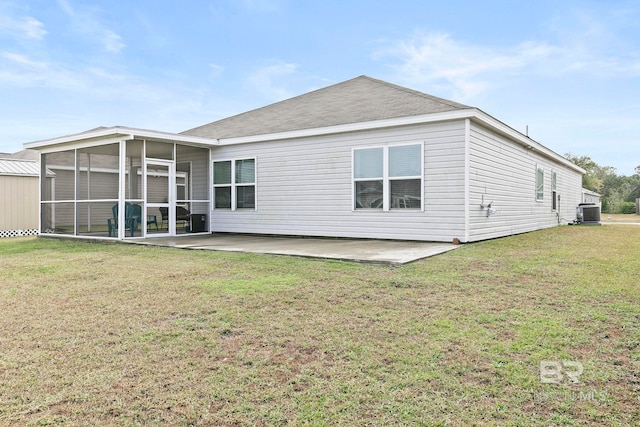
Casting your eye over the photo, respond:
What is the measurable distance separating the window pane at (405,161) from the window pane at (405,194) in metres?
0.19

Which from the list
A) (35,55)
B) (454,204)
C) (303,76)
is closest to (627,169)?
(303,76)

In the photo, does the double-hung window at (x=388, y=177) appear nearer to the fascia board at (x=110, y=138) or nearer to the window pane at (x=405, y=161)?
the window pane at (x=405, y=161)

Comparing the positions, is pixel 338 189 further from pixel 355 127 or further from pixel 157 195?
pixel 157 195

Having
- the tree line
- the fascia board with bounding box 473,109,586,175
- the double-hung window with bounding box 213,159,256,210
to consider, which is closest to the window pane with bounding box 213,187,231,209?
the double-hung window with bounding box 213,159,256,210

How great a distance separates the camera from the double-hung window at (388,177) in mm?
9086

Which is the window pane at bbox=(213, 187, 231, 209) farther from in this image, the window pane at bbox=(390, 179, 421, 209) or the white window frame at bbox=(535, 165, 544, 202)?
the white window frame at bbox=(535, 165, 544, 202)

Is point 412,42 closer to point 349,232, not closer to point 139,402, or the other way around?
point 349,232

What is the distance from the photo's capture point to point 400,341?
9.81 feet

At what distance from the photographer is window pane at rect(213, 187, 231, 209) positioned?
1220 cm

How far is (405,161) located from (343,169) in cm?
159

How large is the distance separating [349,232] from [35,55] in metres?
13.9

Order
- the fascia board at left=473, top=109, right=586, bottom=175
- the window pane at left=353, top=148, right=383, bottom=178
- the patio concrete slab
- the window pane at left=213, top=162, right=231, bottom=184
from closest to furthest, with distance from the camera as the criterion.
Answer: the patio concrete slab < the fascia board at left=473, top=109, right=586, bottom=175 < the window pane at left=353, top=148, right=383, bottom=178 < the window pane at left=213, top=162, right=231, bottom=184

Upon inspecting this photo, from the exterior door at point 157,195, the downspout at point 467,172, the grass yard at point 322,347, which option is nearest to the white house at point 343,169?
the downspout at point 467,172

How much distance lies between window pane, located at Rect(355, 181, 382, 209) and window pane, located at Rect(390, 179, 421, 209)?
341mm
